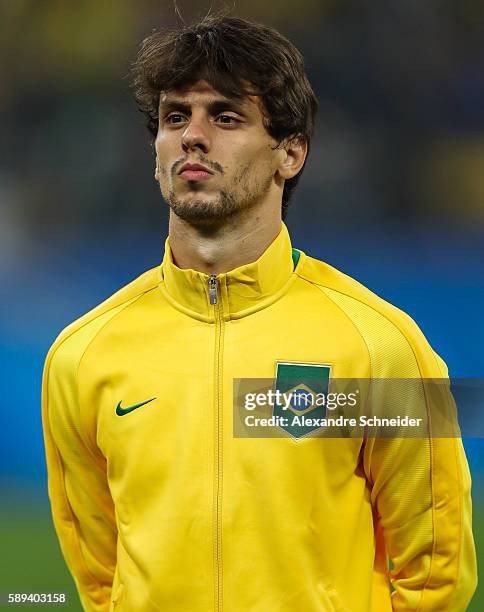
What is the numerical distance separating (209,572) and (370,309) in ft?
1.93

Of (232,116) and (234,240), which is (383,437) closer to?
(234,240)

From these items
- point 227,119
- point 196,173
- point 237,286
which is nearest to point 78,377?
point 237,286

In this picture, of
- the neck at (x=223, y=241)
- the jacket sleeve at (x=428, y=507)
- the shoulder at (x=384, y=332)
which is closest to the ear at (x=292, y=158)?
the neck at (x=223, y=241)

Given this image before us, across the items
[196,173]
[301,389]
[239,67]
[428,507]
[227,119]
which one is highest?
[239,67]

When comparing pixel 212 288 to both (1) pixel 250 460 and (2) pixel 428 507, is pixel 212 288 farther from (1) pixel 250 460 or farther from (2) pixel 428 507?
(2) pixel 428 507

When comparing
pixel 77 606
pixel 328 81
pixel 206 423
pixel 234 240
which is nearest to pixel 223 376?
pixel 206 423

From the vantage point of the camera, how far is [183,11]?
3.69 meters

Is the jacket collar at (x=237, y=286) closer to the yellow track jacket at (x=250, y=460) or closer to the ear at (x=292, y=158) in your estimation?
the yellow track jacket at (x=250, y=460)

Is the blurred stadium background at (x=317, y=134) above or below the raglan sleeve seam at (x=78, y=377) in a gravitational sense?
above

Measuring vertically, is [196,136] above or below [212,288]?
above

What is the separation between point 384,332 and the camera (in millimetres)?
1905

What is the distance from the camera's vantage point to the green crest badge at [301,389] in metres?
1.89

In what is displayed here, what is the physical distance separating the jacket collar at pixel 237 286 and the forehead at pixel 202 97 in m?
0.26

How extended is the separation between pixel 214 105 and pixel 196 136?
0.09 metres
